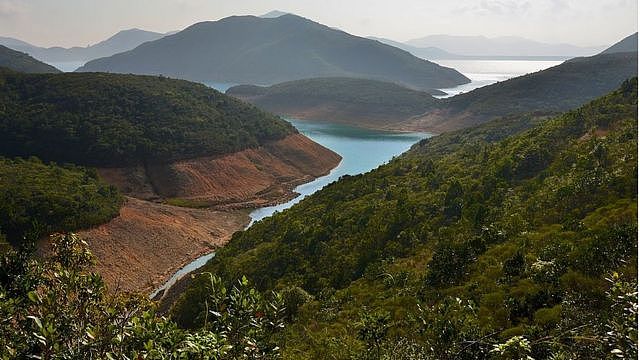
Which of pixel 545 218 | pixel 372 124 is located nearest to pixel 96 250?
pixel 545 218

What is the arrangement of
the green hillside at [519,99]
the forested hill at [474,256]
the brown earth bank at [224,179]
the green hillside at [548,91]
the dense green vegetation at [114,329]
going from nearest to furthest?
1. the dense green vegetation at [114,329]
2. the forested hill at [474,256]
3. the brown earth bank at [224,179]
4. the green hillside at [548,91]
5. the green hillside at [519,99]

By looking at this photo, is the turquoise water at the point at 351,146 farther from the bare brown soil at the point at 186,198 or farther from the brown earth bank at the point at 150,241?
the brown earth bank at the point at 150,241

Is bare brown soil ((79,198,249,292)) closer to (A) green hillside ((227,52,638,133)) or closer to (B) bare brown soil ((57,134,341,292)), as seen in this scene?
(B) bare brown soil ((57,134,341,292))

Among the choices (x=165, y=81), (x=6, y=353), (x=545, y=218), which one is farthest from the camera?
(x=165, y=81)

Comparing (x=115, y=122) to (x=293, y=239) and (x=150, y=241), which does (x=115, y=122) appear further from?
(x=293, y=239)

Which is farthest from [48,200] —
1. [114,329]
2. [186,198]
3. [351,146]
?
[351,146]

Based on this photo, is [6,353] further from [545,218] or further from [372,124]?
[372,124]

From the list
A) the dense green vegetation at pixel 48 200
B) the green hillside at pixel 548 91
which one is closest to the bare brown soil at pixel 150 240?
the dense green vegetation at pixel 48 200
